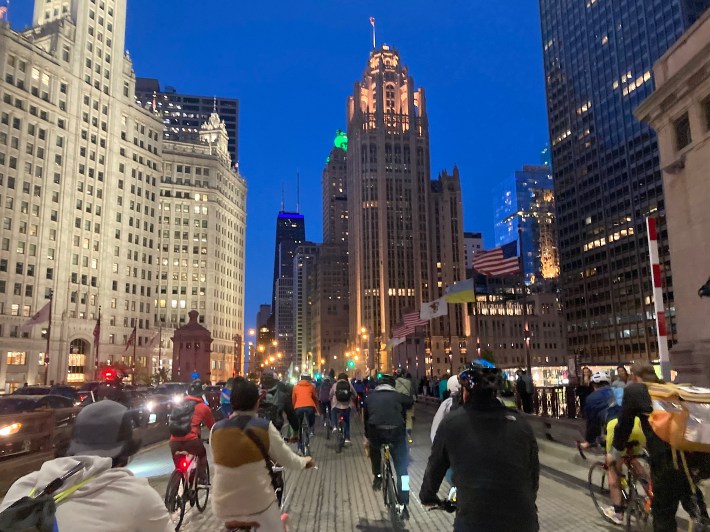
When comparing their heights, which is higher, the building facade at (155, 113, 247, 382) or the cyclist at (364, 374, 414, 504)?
the building facade at (155, 113, 247, 382)

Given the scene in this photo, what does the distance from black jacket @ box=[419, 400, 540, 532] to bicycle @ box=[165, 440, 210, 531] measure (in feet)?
17.7

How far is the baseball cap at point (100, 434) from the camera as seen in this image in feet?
10.3

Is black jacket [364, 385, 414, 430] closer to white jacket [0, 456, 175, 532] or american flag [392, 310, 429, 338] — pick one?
white jacket [0, 456, 175, 532]

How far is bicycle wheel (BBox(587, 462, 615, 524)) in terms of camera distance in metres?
8.28

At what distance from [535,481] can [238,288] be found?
127 meters

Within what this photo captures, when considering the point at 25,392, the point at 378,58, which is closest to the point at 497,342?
the point at 378,58

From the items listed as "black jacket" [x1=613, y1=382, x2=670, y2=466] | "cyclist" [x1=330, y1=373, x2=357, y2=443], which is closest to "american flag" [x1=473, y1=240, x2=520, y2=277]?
"cyclist" [x1=330, y1=373, x2=357, y2=443]

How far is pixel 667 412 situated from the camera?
18.5ft

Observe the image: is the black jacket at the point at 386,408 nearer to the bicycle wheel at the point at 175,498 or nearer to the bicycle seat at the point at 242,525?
the bicycle wheel at the point at 175,498

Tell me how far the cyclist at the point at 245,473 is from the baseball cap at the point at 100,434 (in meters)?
1.92

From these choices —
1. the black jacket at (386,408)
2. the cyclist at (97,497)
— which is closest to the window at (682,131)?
the black jacket at (386,408)

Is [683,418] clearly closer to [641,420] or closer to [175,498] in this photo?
[641,420]

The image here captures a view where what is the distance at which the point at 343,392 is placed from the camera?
631 inches

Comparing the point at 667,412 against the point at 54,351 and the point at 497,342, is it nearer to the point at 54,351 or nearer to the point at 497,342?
the point at 54,351
